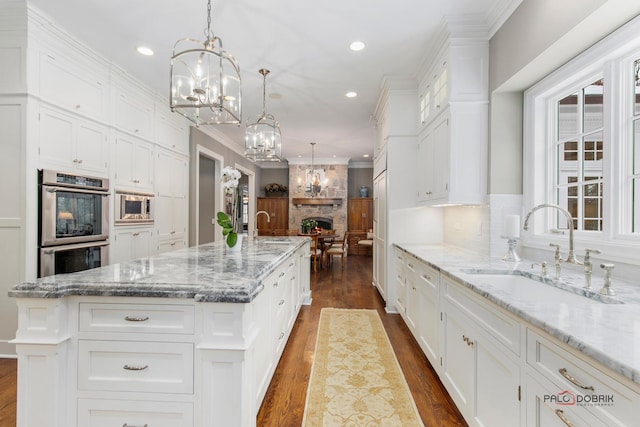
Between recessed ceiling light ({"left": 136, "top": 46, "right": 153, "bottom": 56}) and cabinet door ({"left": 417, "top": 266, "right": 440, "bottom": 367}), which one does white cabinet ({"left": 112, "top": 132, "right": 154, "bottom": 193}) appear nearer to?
recessed ceiling light ({"left": 136, "top": 46, "right": 153, "bottom": 56})

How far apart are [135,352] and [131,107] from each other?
3.51 m

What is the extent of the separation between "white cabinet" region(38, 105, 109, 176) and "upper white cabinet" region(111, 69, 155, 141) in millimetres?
358

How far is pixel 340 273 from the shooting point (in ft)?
20.7

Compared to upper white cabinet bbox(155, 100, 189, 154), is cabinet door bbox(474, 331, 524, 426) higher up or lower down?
lower down

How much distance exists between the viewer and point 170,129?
4672 millimetres

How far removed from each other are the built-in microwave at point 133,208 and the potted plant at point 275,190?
5.93 m

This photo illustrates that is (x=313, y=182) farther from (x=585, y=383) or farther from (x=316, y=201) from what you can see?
(x=585, y=383)

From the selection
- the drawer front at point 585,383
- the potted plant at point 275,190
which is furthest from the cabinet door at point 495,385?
the potted plant at point 275,190

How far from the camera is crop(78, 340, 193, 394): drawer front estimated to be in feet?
4.45

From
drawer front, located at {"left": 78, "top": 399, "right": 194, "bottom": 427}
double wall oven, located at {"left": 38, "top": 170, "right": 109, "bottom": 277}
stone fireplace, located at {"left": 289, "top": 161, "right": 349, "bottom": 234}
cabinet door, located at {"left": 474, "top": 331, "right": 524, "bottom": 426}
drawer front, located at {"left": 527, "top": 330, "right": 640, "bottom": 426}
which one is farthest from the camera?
stone fireplace, located at {"left": 289, "top": 161, "right": 349, "bottom": 234}

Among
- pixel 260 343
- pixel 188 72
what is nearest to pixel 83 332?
pixel 260 343

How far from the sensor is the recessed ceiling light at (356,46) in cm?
295

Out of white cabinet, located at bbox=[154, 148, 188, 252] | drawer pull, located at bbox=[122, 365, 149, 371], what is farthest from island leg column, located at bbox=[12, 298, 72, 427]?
white cabinet, located at bbox=[154, 148, 188, 252]

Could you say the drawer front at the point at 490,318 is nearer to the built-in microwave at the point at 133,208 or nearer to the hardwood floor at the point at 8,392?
the hardwood floor at the point at 8,392
